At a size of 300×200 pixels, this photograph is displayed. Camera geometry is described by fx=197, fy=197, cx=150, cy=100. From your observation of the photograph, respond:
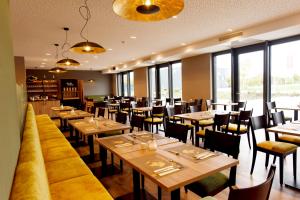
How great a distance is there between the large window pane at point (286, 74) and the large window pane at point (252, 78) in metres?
0.36

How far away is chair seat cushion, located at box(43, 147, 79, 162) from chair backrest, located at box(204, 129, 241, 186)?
1647 millimetres

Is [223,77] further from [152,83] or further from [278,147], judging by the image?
[278,147]

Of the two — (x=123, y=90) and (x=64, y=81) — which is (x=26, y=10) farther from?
(x=123, y=90)

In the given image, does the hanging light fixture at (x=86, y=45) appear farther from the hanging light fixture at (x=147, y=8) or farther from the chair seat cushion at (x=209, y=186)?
the chair seat cushion at (x=209, y=186)

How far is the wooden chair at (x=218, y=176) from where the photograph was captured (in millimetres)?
1792

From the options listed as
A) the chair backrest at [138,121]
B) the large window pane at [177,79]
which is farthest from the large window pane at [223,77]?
the chair backrest at [138,121]

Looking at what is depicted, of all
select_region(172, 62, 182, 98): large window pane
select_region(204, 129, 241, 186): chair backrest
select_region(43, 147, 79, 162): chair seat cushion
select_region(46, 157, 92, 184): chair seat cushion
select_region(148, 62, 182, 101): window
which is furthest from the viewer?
select_region(148, 62, 182, 101): window

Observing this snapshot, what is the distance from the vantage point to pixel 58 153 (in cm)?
250

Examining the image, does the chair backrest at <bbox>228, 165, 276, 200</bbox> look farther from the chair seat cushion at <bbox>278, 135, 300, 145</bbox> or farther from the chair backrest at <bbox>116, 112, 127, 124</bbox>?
the chair backrest at <bbox>116, 112, 127, 124</bbox>

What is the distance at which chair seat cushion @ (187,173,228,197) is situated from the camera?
1.77 metres

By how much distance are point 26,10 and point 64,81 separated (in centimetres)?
1009

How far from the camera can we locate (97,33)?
5453 millimetres

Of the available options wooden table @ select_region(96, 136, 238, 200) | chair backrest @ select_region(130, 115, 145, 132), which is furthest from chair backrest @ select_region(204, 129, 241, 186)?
chair backrest @ select_region(130, 115, 145, 132)

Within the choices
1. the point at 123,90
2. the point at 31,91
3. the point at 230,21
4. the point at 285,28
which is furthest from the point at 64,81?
the point at 285,28
